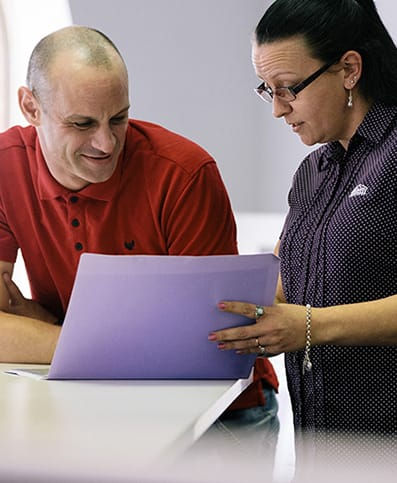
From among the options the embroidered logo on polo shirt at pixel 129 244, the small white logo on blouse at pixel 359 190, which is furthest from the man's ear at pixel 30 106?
the small white logo on blouse at pixel 359 190

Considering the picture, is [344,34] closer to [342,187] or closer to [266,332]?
[342,187]

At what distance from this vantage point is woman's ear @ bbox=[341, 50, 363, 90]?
1.52 meters

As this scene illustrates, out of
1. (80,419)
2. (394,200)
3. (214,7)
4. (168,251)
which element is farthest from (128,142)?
(214,7)

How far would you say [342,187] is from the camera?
61.1 inches

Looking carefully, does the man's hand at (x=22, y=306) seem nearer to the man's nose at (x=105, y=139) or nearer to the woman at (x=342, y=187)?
the man's nose at (x=105, y=139)

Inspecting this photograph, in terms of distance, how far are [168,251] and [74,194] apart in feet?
0.86

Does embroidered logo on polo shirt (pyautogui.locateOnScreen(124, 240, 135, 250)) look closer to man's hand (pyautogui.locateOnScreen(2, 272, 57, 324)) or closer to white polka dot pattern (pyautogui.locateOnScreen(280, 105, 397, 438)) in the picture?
man's hand (pyautogui.locateOnScreen(2, 272, 57, 324))

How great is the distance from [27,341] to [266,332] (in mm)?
481

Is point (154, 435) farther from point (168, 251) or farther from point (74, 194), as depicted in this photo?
point (74, 194)

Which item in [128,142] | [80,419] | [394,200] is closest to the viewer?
[80,419]

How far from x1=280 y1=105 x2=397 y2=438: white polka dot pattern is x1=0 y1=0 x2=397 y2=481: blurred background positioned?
272cm

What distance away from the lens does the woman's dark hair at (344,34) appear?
4.97 feet

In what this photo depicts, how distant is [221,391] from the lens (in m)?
1.23

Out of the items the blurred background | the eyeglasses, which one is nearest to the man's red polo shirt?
the eyeglasses
